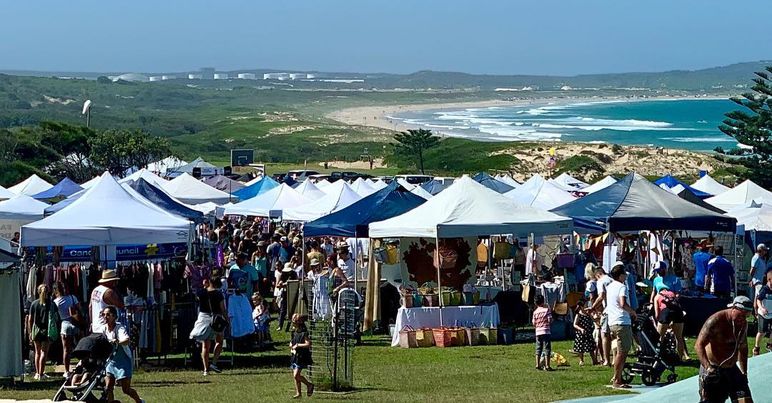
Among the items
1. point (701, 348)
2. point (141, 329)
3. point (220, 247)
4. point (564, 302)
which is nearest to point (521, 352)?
point (564, 302)

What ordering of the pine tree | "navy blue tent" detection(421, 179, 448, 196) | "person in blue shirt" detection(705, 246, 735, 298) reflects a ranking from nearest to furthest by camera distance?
"person in blue shirt" detection(705, 246, 735, 298)
"navy blue tent" detection(421, 179, 448, 196)
the pine tree

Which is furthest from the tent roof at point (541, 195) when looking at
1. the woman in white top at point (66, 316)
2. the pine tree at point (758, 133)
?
the pine tree at point (758, 133)

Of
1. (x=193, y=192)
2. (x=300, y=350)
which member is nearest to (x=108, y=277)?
(x=300, y=350)

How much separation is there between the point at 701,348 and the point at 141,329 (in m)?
8.21

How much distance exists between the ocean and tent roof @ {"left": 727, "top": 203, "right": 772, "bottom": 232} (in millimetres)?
80357

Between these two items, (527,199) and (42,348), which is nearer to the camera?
(42,348)

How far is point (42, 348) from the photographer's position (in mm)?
14562

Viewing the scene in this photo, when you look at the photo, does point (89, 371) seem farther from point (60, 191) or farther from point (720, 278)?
point (60, 191)

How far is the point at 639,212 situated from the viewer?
1906cm

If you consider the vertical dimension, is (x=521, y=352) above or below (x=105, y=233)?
below

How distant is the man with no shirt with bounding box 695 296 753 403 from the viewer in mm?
9383

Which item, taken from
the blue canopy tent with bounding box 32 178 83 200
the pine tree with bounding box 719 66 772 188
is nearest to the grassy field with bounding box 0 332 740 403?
the blue canopy tent with bounding box 32 178 83 200

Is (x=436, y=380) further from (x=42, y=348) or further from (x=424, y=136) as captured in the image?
(x=424, y=136)

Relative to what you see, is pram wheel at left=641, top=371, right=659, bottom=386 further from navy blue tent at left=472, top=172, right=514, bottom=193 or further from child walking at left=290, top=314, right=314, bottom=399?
navy blue tent at left=472, top=172, right=514, bottom=193
